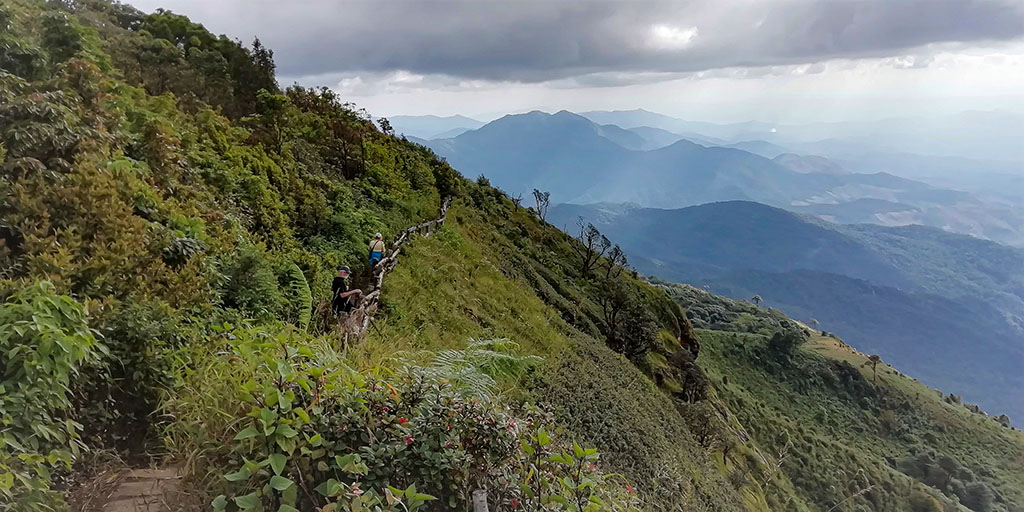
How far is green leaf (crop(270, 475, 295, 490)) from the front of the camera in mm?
3123

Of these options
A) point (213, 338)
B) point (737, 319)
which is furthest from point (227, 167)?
point (737, 319)

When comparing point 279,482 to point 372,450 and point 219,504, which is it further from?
point 372,450

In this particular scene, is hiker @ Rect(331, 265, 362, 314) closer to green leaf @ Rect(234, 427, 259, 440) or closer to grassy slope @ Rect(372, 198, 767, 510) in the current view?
grassy slope @ Rect(372, 198, 767, 510)

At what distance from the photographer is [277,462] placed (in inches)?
128

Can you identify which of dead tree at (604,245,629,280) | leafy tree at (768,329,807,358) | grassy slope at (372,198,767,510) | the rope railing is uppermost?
the rope railing

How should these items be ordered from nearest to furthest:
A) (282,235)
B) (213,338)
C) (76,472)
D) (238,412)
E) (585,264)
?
(238,412) → (76,472) → (213,338) → (282,235) → (585,264)

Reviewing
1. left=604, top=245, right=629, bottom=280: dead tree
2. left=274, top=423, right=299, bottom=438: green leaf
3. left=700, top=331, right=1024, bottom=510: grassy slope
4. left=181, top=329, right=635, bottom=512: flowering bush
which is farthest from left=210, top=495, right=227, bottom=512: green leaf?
left=700, top=331, right=1024, bottom=510: grassy slope

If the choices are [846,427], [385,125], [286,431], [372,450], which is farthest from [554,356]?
[846,427]

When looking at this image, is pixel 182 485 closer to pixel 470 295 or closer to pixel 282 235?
pixel 282 235

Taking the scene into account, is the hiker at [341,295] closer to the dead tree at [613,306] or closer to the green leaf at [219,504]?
the green leaf at [219,504]

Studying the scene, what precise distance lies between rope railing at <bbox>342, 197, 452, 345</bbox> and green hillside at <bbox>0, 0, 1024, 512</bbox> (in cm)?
19

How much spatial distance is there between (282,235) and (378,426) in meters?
9.51

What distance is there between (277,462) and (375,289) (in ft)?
32.6

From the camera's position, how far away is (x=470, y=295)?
17.7 metres
